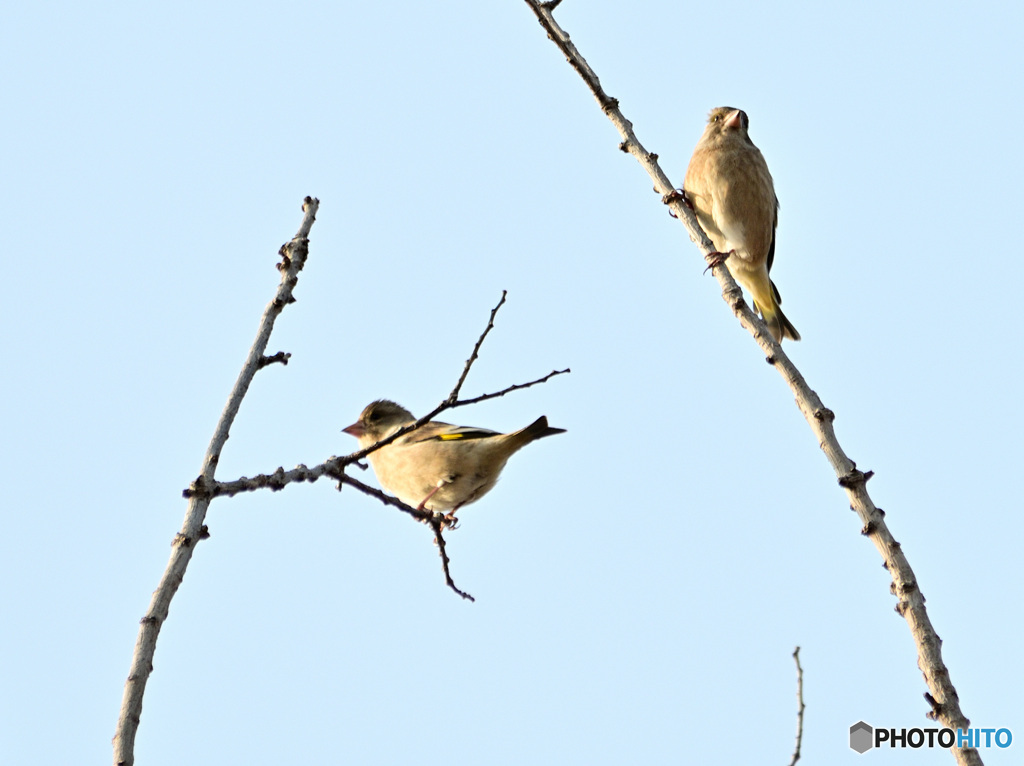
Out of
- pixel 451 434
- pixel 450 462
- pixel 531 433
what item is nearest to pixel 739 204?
pixel 531 433

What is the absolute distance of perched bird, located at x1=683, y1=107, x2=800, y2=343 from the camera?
7.69m

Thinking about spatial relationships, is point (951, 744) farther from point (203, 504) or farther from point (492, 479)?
point (492, 479)

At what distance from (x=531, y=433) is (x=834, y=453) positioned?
3.57 m

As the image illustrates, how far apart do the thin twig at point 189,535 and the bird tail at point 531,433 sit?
11.0 ft

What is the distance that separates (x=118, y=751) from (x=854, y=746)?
3.03m

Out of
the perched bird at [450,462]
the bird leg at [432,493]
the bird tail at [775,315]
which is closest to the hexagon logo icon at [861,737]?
the perched bird at [450,462]

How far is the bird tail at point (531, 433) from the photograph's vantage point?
23.3 ft

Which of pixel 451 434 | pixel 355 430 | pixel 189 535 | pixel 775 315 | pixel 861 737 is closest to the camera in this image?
pixel 189 535

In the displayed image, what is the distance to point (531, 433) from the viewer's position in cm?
716

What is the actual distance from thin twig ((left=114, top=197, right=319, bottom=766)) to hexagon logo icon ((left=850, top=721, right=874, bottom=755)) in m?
2.83

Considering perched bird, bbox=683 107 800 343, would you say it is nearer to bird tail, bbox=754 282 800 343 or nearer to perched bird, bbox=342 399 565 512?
bird tail, bbox=754 282 800 343

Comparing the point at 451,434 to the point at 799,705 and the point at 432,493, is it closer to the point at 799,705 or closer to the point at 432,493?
the point at 432,493

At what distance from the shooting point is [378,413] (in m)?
9.14

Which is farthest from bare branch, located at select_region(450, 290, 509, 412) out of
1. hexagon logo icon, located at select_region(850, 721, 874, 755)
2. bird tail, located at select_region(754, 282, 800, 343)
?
bird tail, located at select_region(754, 282, 800, 343)
